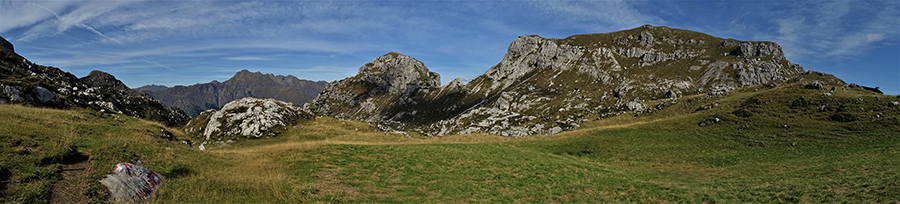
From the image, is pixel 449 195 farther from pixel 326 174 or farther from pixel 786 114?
pixel 786 114

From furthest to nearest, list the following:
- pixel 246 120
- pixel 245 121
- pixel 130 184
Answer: pixel 246 120
pixel 245 121
pixel 130 184

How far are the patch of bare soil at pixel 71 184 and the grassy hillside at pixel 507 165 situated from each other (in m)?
0.32

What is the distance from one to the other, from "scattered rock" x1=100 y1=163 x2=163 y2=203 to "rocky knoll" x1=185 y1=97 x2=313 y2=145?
37.6 metres

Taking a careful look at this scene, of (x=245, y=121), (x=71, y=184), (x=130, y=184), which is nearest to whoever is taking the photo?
(x=71, y=184)

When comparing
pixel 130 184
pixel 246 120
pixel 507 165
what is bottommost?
pixel 130 184

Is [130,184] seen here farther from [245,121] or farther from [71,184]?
[245,121]

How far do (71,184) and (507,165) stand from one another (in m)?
28.0

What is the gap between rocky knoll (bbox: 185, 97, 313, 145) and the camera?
53141mm

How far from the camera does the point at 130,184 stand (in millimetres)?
15781

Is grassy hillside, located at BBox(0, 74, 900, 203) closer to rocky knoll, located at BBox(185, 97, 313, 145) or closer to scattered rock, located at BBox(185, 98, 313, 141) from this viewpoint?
rocky knoll, located at BBox(185, 97, 313, 145)

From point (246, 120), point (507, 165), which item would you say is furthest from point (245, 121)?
point (507, 165)

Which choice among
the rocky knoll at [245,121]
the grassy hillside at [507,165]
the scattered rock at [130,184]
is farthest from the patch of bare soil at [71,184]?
the rocky knoll at [245,121]

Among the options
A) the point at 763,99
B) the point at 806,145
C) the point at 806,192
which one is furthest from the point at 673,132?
the point at 806,192

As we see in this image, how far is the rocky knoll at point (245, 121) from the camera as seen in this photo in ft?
174
